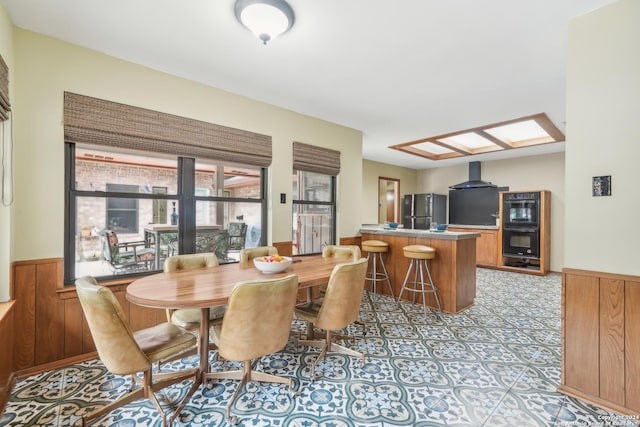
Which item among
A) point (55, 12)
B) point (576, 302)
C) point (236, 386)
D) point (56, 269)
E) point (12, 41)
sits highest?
point (55, 12)

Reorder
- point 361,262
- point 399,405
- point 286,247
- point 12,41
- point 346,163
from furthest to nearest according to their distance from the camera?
point 346,163, point 286,247, point 361,262, point 12,41, point 399,405

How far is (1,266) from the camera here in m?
2.04

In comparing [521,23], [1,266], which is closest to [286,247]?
[1,266]

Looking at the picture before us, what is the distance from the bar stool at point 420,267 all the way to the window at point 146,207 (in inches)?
78.0

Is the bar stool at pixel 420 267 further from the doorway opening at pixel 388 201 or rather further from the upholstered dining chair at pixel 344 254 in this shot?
the doorway opening at pixel 388 201

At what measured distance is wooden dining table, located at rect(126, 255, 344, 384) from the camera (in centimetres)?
164

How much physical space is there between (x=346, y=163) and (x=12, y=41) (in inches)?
147

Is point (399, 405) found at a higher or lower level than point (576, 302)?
lower

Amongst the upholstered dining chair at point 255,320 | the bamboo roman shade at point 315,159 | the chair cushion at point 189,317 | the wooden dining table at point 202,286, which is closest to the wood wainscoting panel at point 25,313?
the wooden dining table at point 202,286

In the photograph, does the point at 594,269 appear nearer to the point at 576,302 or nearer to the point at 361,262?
the point at 576,302

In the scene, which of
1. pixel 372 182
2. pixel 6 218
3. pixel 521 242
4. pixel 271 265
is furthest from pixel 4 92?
pixel 521 242

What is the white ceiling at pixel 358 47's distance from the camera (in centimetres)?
192

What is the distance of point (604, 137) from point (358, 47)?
73.1 inches

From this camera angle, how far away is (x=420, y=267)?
151 inches
